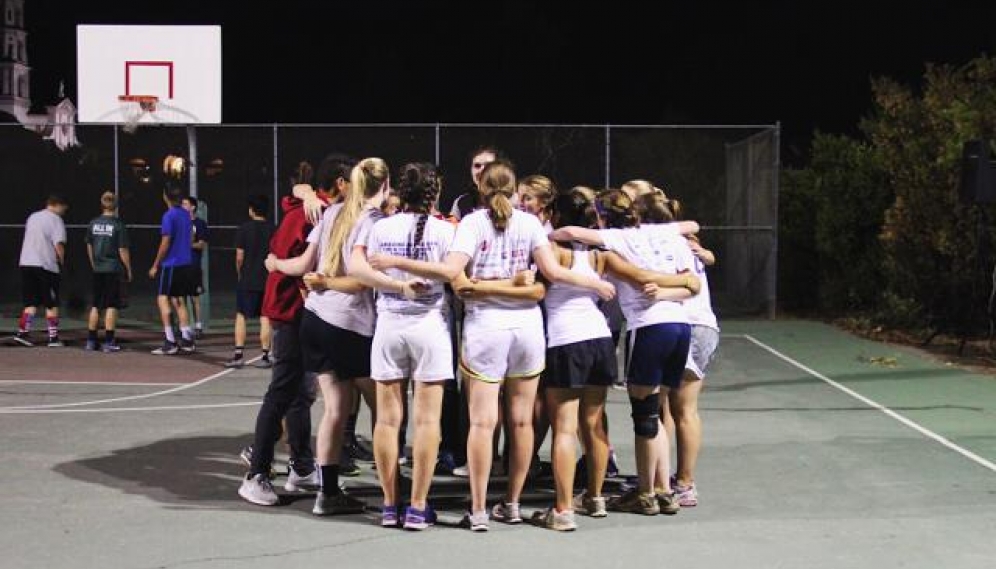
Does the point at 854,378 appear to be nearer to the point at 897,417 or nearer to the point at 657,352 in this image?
the point at 897,417

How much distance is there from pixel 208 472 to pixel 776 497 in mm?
3594

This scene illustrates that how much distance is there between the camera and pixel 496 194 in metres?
6.64

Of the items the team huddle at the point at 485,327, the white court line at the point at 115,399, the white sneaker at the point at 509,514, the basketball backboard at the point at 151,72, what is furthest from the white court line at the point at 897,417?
the basketball backboard at the point at 151,72

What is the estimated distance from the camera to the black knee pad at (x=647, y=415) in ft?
23.2

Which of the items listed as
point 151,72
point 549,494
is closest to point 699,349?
point 549,494

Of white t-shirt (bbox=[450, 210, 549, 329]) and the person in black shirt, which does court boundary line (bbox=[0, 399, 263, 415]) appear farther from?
white t-shirt (bbox=[450, 210, 549, 329])

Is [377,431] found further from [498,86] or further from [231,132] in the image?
[498,86]

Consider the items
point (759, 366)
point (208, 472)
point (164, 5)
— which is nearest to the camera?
point (208, 472)

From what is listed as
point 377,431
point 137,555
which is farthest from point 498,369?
point 137,555

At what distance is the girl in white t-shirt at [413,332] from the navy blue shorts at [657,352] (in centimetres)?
107

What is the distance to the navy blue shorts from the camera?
702cm

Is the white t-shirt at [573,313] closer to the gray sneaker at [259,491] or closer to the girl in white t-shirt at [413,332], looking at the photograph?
the girl in white t-shirt at [413,332]

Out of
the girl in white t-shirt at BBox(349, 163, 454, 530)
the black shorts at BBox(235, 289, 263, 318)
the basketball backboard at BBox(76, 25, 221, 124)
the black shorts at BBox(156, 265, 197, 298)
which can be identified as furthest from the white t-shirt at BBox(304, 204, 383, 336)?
the basketball backboard at BBox(76, 25, 221, 124)

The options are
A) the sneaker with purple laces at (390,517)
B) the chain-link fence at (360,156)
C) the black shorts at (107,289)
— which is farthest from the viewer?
the chain-link fence at (360,156)
